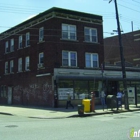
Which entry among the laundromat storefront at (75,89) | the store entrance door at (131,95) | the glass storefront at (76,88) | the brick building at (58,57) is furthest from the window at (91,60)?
the store entrance door at (131,95)

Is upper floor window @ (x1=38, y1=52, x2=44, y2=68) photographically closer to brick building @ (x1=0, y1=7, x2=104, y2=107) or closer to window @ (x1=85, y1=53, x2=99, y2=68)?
brick building @ (x1=0, y1=7, x2=104, y2=107)

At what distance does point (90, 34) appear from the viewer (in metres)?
29.7

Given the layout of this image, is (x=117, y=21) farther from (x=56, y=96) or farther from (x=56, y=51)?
(x=56, y=96)

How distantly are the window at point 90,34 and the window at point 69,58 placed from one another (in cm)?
285

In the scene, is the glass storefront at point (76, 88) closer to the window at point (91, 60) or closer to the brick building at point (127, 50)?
the window at point (91, 60)

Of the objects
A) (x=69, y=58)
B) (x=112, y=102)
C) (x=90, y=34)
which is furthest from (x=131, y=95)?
(x=90, y=34)

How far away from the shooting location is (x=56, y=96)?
2552 centimetres

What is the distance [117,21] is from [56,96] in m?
9.66

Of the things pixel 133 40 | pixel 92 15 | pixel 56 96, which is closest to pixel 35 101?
pixel 56 96

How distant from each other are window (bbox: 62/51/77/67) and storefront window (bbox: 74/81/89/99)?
2.21 meters

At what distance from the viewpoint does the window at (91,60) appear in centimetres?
2894

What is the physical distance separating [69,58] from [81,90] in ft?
12.5

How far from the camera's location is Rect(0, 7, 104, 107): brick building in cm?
2644

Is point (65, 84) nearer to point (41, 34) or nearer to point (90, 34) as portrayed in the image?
point (41, 34)
